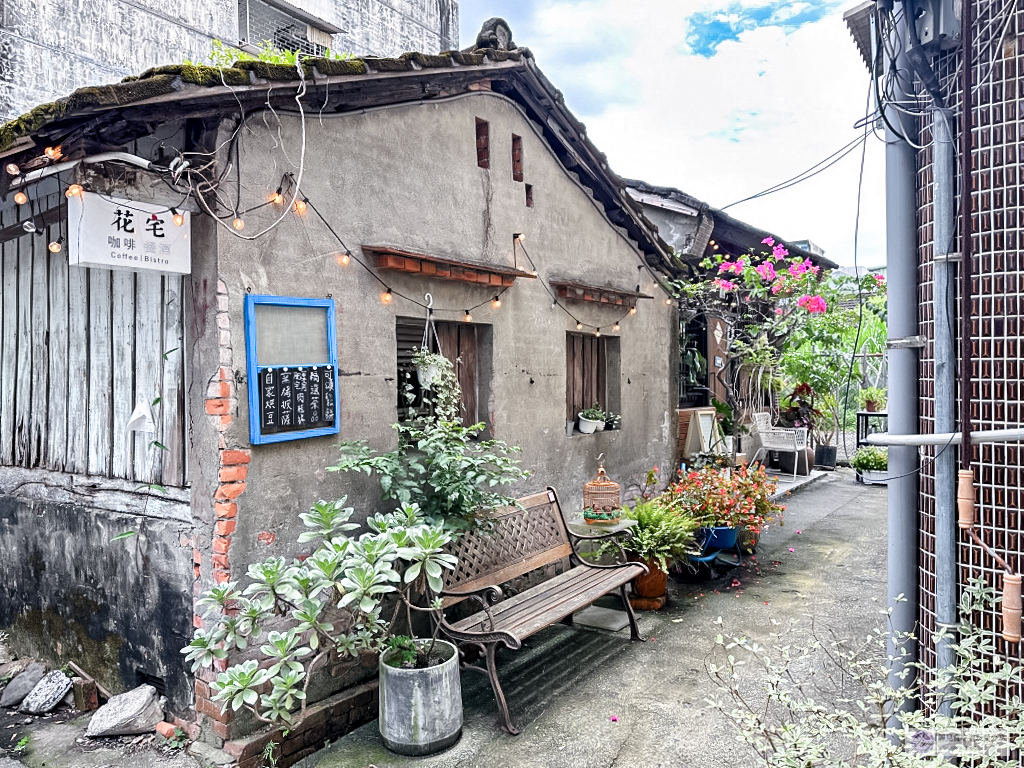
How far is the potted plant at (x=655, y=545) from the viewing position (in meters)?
5.92

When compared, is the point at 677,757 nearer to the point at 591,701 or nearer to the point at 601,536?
the point at 591,701

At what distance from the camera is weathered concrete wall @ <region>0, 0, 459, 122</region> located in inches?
273

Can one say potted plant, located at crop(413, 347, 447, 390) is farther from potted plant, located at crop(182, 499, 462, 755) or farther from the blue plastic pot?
the blue plastic pot

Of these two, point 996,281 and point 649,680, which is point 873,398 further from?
point 996,281

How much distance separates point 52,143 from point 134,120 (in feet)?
1.39

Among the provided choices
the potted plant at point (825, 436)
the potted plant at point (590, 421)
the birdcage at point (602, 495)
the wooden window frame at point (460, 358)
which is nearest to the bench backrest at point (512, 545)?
the wooden window frame at point (460, 358)

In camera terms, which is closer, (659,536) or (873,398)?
(659,536)

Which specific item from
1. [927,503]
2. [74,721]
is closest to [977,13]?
[927,503]

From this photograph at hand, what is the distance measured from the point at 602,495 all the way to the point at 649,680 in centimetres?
221

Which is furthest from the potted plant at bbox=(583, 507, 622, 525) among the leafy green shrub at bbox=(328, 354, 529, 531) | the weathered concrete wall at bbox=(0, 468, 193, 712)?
the weathered concrete wall at bbox=(0, 468, 193, 712)

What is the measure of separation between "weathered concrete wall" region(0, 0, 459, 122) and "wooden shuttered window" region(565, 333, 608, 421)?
236 inches

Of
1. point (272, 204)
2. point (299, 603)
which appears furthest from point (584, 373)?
point (299, 603)

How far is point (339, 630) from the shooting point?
172 inches

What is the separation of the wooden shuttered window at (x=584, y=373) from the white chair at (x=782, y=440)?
507 centimetres
